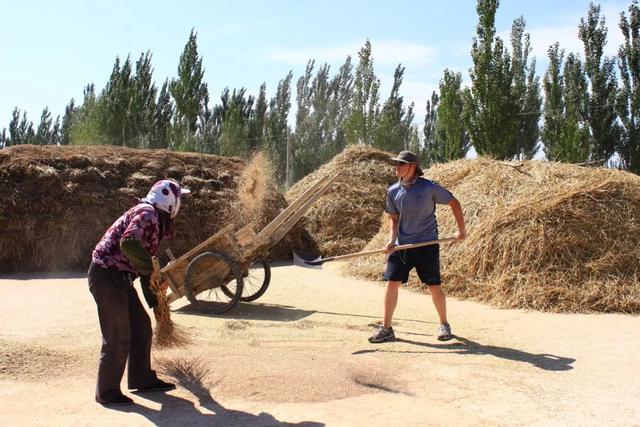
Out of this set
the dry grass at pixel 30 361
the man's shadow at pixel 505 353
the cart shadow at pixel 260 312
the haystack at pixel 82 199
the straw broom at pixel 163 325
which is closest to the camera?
the straw broom at pixel 163 325

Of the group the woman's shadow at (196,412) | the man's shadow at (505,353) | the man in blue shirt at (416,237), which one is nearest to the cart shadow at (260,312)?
the man in blue shirt at (416,237)

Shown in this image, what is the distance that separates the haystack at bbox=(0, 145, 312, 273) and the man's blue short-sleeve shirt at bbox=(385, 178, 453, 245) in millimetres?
5559

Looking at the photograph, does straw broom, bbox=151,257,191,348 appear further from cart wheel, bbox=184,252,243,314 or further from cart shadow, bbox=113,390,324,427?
cart wheel, bbox=184,252,243,314

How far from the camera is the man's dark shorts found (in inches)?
220

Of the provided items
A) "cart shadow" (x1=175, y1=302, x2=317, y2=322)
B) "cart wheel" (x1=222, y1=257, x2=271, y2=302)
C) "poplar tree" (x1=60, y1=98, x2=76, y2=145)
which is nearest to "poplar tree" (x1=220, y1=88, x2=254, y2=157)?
"poplar tree" (x1=60, y1=98, x2=76, y2=145)

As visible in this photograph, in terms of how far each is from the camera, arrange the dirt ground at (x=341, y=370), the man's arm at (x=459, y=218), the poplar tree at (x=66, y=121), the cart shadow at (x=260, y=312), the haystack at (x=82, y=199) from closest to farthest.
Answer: the dirt ground at (x=341, y=370) < the man's arm at (x=459, y=218) < the cart shadow at (x=260, y=312) < the haystack at (x=82, y=199) < the poplar tree at (x=66, y=121)

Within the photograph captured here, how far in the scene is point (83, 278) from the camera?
386 inches

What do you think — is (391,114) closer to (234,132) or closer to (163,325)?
(234,132)

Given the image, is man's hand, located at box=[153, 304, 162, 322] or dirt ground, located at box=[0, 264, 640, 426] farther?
man's hand, located at box=[153, 304, 162, 322]

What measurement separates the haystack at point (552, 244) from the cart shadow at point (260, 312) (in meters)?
2.21

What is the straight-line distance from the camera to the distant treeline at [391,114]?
68.2ft

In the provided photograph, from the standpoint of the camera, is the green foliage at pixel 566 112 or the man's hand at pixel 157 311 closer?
the man's hand at pixel 157 311

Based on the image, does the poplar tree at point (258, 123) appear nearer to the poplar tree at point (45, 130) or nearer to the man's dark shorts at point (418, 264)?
the poplar tree at point (45, 130)

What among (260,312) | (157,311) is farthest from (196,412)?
(260,312)
